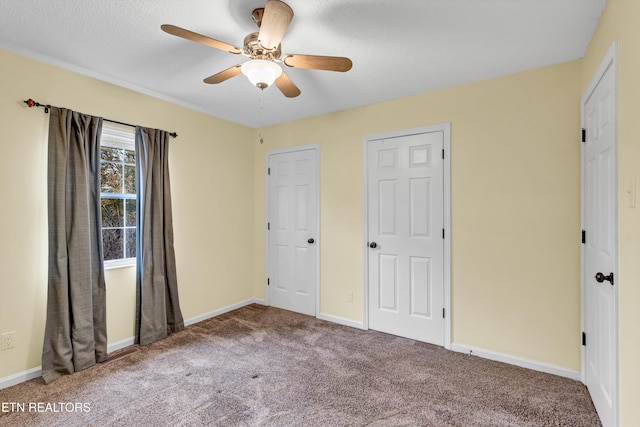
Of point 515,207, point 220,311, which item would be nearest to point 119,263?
point 220,311

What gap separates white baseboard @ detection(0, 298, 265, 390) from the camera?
223 cm

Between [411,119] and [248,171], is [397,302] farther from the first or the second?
[248,171]

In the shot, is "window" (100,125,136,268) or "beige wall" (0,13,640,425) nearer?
"beige wall" (0,13,640,425)

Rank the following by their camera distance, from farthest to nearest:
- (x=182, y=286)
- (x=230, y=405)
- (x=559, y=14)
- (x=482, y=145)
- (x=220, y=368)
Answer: (x=182, y=286) → (x=482, y=145) → (x=220, y=368) → (x=230, y=405) → (x=559, y=14)

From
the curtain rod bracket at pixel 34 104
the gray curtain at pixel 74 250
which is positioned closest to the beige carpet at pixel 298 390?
the gray curtain at pixel 74 250

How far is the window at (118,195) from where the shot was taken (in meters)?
2.84

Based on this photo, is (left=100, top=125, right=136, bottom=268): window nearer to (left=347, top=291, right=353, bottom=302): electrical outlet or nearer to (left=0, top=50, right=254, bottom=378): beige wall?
(left=0, top=50, right=254, bottom=378): beige wall

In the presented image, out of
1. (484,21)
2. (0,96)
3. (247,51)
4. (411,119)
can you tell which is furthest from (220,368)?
(484,21)

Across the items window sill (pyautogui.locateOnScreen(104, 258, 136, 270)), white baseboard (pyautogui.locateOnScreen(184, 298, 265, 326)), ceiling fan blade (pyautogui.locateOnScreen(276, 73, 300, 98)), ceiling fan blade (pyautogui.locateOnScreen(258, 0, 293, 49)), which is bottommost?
white baseboard (pyautogui.locateOnScreen(184, 298, 265, 326))

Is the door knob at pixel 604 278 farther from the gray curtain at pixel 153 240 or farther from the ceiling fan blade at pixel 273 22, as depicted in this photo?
the gray curtain at pixel 153 240

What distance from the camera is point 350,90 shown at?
3.00 meters

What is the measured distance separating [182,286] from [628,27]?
390 centimetres

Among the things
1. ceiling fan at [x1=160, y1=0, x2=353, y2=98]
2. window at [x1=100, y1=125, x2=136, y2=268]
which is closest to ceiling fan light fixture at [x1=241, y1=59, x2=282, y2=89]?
ceiling fan at [x1=160, y1=0, x2=353, y2=98]

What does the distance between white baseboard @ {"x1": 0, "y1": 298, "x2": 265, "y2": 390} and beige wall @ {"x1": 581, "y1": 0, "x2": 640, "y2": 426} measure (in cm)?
352
